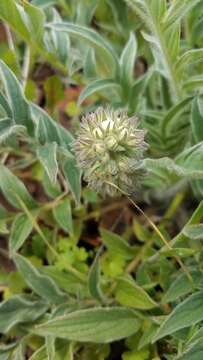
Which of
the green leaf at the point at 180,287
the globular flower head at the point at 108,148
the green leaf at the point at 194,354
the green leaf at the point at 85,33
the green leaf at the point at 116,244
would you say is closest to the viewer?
the globular flower head at the point at 108,148

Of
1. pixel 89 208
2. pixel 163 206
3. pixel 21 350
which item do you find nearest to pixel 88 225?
pixel 89 208

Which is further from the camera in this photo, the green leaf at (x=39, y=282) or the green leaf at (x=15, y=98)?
the green leaf at (x=39, y=282)

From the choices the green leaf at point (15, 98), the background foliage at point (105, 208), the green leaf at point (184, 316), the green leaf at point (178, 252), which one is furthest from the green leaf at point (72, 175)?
the green leaf at point (184, 316)

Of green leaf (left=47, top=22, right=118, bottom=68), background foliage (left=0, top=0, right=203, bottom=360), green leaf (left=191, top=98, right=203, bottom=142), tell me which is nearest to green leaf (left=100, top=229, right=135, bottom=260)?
background foliage (left=0, top=0, right=203, bottom=360)

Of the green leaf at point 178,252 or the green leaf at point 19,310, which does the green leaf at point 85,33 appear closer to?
the green leaf at point 178,252

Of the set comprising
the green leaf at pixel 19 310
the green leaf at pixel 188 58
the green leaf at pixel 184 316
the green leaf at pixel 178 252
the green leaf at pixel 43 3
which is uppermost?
the green leaf at pixel 43 3

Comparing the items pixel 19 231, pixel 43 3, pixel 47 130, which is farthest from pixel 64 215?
pixel 43 3

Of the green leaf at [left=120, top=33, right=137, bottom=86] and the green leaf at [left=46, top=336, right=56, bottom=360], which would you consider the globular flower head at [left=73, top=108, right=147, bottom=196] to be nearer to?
the green leaf at [left=46, top=336, right=56, bottom=360]

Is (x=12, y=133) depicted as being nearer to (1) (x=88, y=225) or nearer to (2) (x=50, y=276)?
(2) (x=50, y=276)
